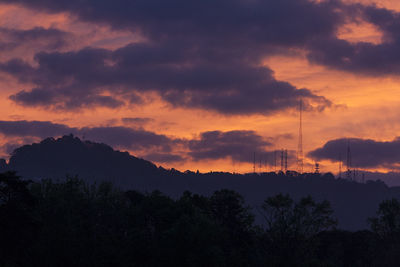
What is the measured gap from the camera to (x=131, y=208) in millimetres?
127750

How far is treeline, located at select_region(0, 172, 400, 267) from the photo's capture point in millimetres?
93875

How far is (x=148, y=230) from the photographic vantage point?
123 meters

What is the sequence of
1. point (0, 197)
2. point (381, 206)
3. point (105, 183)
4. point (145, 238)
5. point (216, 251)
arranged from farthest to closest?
1. point (381, 206)
2. point (105, 183)
3. point (145, 238)
4. point (216, 251)
5. point (0, 197)

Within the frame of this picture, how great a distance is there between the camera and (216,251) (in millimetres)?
111000

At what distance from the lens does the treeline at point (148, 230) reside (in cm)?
9388

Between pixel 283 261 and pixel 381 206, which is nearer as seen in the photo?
pixel 283 261

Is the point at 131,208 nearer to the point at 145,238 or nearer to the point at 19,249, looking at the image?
the point at 145,238

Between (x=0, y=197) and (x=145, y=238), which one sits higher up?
(x=0, y=197)

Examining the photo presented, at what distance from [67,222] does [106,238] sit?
26.9ft

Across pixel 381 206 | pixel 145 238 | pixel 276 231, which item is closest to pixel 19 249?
pixel 145 238

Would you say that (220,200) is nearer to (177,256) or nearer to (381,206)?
(177,256)

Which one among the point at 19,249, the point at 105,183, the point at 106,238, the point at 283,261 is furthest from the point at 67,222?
the point at 283,261

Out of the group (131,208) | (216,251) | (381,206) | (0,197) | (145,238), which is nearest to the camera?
(0,197)

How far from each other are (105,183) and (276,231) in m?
40.2
